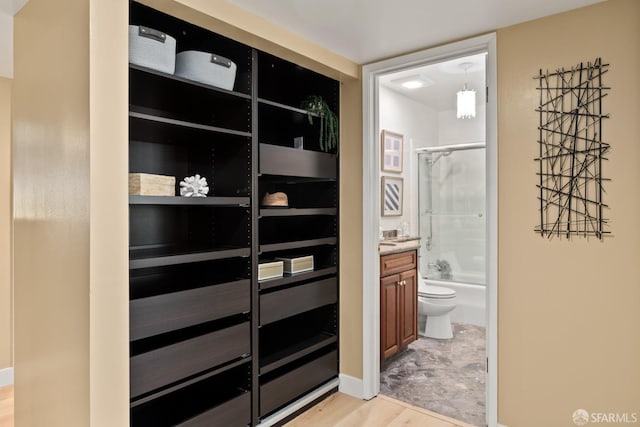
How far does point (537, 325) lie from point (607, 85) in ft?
4.13

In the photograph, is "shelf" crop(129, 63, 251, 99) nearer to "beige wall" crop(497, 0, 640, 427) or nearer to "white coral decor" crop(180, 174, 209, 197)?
"white coral decor" crop(180, 174, 209, 197)

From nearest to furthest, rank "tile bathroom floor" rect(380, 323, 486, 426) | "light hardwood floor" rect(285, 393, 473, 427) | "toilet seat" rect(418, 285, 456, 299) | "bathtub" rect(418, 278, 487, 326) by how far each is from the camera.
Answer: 1. "light hardwood floor" rect(285, 393, 473, 427)
2. "tile bathroom floor" rect(380, 323, 486, 426)
3. "toilet seat" rect(418, 285, 456, 299)
4. "bathtub" rect(418, 278, 487, 326)

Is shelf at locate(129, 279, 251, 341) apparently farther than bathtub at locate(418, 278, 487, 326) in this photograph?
No

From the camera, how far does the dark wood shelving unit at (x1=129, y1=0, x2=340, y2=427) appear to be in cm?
192

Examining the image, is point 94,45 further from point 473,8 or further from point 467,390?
point 467,390

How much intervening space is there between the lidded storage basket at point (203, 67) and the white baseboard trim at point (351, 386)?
2.12 meters

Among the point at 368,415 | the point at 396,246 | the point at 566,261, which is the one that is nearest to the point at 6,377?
the point at 368,415

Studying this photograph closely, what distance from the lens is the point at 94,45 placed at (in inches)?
61.1

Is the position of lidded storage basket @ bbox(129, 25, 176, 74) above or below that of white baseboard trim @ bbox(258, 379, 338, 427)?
above

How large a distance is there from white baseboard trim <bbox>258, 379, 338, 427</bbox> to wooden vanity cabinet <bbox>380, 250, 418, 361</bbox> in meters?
0.51

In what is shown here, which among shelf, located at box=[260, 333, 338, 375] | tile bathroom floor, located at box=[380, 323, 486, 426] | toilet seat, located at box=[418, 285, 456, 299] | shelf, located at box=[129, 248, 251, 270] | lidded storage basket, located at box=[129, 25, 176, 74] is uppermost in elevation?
lidded storage basket, located at box=[129, 25, 176, 74]

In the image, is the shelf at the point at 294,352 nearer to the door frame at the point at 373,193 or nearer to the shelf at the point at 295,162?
the door frame at the point at 373,193

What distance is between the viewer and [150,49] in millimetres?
1788

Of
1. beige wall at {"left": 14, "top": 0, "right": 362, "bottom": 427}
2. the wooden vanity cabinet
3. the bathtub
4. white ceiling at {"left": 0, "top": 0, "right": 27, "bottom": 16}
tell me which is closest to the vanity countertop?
the wooden vanity cabinet
